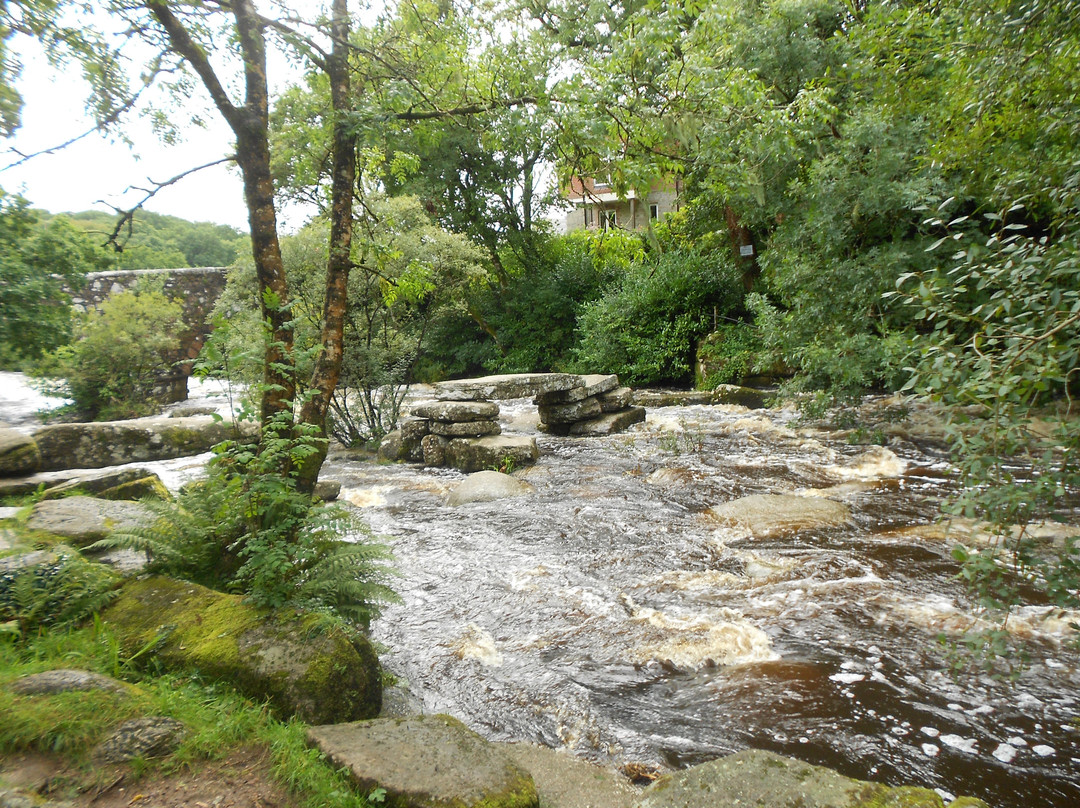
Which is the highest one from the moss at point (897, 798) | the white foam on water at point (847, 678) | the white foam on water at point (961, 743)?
the moss at point (897, 798)

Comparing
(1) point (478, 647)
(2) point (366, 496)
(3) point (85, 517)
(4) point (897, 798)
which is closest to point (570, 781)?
(4) point (897, 798)

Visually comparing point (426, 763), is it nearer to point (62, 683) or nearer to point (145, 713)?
point (145, 713)

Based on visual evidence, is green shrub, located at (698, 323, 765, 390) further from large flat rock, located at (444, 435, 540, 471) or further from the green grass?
the green grass

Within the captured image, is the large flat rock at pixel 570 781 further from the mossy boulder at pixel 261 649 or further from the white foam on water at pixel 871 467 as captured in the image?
the white foam on water at pixel 871 467

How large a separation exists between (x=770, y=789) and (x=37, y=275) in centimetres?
874

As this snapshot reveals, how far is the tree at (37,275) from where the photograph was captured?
680 centimetres

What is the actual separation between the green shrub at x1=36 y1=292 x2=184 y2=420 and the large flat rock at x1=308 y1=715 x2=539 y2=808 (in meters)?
12.6

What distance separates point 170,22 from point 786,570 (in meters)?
6.19

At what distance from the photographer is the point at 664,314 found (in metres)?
17.5

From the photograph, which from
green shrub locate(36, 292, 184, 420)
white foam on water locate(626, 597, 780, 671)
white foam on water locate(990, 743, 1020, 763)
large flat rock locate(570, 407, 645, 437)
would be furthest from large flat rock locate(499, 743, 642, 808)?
green shrub locate(36, 292, 184, 420)

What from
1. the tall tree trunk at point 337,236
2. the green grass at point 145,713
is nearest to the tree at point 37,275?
the tall tree trunk at point 337,236

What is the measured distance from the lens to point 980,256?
2682mm

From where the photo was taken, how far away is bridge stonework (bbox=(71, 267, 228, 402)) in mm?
15312

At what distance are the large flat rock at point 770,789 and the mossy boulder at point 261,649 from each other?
1.58 meters
